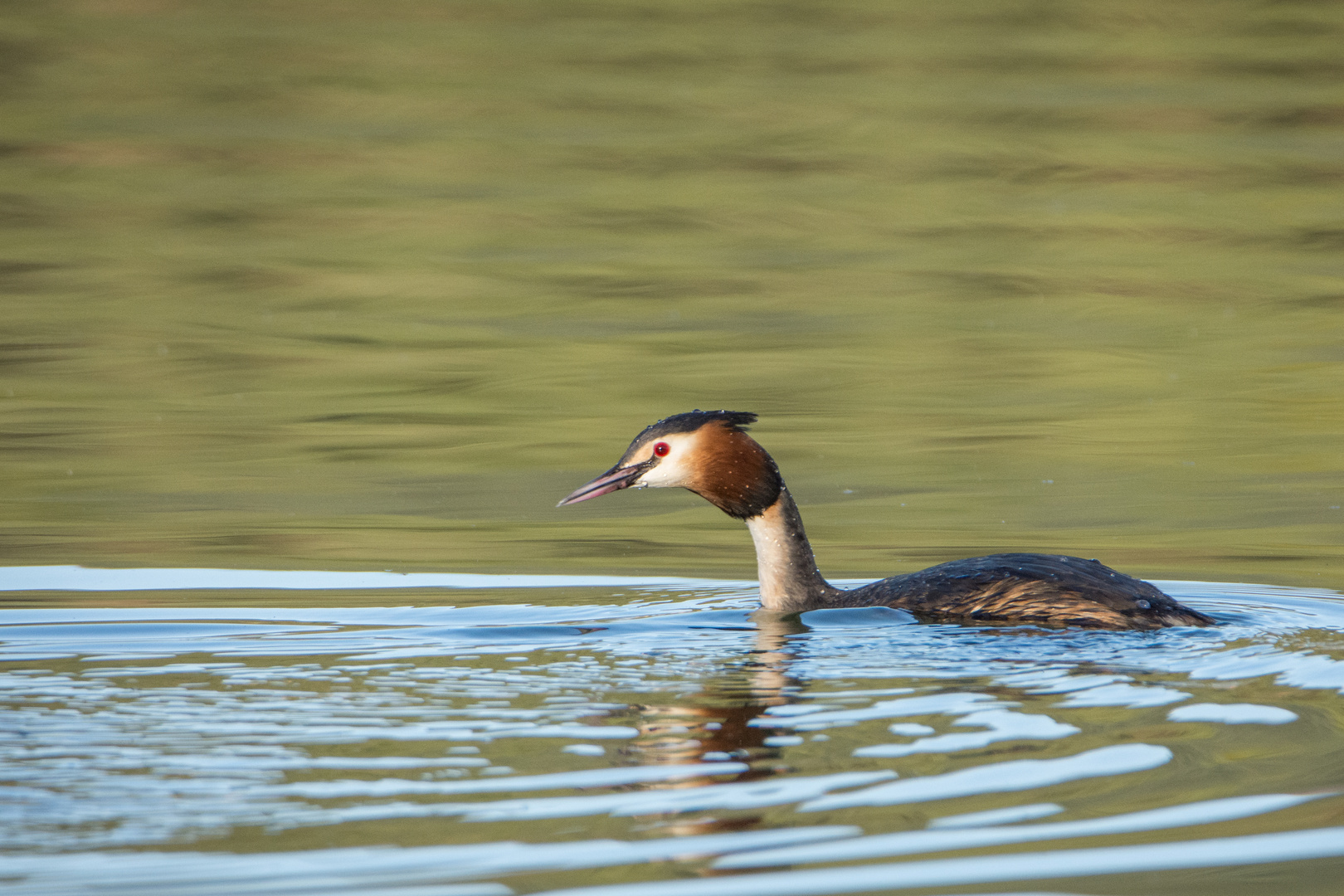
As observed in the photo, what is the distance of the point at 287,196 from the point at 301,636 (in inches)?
561

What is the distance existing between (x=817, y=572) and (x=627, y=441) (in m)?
3.24

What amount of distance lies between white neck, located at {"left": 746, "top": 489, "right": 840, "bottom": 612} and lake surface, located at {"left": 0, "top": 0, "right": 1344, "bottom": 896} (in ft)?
0.66

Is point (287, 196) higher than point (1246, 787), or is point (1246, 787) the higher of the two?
point (287, 196)

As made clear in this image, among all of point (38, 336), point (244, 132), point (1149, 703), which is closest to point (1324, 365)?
point (1149, 703)

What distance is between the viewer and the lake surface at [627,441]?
17.7 feet

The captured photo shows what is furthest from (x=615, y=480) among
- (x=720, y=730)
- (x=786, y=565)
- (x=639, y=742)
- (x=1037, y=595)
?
(x=639, y=742)

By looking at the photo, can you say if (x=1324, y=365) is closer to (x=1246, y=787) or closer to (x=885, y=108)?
(x=1246, y=787)

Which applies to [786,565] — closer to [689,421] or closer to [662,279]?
[689,421]

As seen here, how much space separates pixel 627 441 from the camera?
1179cm

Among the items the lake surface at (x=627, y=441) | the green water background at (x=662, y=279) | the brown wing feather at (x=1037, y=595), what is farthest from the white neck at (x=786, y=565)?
the green water background at (x=662, y=279)

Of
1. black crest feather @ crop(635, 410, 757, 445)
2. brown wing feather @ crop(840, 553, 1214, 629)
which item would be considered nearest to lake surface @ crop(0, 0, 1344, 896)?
brown wing feather @ crop(840, 553, 1214, 629)

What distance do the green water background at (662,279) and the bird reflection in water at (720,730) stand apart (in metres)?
2.37

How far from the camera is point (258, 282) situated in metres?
17.0

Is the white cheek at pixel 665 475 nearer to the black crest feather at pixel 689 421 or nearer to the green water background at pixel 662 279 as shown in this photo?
the black crest feather at pixel 689 421
